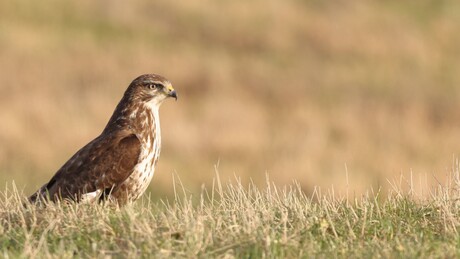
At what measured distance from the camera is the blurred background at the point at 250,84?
21375 mm

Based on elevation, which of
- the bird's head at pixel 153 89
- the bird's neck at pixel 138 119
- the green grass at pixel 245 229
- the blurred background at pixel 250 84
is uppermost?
the bird's head at pixel 153 89

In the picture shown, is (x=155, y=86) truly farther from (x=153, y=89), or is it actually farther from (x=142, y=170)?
(x=142, y=170)

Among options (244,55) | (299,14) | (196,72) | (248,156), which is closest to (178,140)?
(248,156)

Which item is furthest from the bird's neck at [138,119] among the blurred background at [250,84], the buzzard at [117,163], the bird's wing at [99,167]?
the blurred background at [250,84]

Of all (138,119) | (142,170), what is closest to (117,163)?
(142,170)

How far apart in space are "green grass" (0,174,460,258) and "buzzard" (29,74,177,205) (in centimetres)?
94

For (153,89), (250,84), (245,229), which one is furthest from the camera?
(250,84)

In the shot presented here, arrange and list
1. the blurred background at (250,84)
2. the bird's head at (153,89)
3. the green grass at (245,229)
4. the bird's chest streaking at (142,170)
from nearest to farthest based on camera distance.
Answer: the green grass at (245,229) → the bird's chest streaking at (142,170) → the bird's head at (153,89) → the blurred background at (250,84)

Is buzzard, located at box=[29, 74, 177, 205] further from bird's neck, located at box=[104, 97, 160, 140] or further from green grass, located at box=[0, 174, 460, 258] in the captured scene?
green grass, located at box=[0, 174, 460, 258]

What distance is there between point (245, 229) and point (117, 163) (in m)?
2.22

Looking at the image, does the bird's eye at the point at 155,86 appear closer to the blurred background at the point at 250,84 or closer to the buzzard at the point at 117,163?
the buzzard at the point at 117,163

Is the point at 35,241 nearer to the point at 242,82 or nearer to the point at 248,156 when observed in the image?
the point at 248,156

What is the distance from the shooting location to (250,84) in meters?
27.6

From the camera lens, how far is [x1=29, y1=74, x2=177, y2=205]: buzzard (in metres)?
9.19
